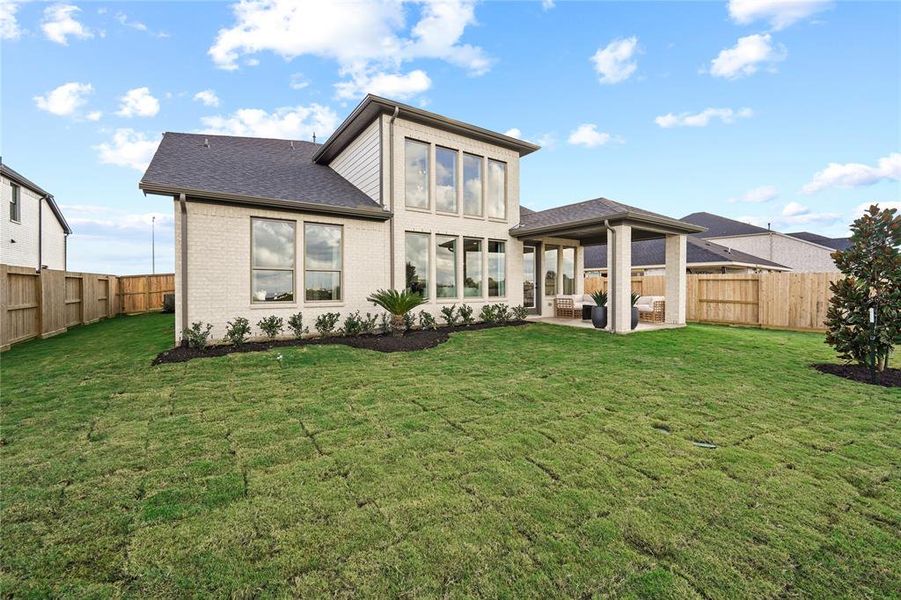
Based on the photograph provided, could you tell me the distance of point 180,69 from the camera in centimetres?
1103

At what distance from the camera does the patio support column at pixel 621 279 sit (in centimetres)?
988

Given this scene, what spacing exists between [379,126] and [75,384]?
8.28 metres

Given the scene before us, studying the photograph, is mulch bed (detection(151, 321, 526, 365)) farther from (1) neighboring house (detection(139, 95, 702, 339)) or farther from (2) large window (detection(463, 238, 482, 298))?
(2) large window (detection(463, 238, 482, 298))

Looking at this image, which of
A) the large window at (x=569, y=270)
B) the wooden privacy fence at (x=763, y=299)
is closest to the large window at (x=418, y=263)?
the large window at (x=569, y=270)

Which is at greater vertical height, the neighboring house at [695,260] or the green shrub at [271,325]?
the neighboring house at [695,260]

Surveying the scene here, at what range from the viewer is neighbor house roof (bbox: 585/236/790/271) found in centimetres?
1878

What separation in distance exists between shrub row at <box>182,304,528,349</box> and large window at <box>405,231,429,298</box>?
76 cm

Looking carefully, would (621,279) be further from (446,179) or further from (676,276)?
(446,179)

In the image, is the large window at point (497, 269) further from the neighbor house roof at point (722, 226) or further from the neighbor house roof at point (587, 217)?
the neighbor house roof at point (722, 226)

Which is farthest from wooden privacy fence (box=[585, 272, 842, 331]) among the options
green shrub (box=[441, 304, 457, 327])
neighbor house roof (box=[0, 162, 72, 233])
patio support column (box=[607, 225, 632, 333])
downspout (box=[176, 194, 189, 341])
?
neighbor house roof (box=[0, 162, 72, 233])

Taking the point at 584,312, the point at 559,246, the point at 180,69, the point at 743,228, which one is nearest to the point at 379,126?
the point at 180,69

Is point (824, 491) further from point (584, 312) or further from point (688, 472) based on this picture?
point (584, 312)

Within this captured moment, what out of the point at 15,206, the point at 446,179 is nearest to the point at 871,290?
the point at 446,179

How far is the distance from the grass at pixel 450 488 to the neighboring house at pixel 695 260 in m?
15.5
